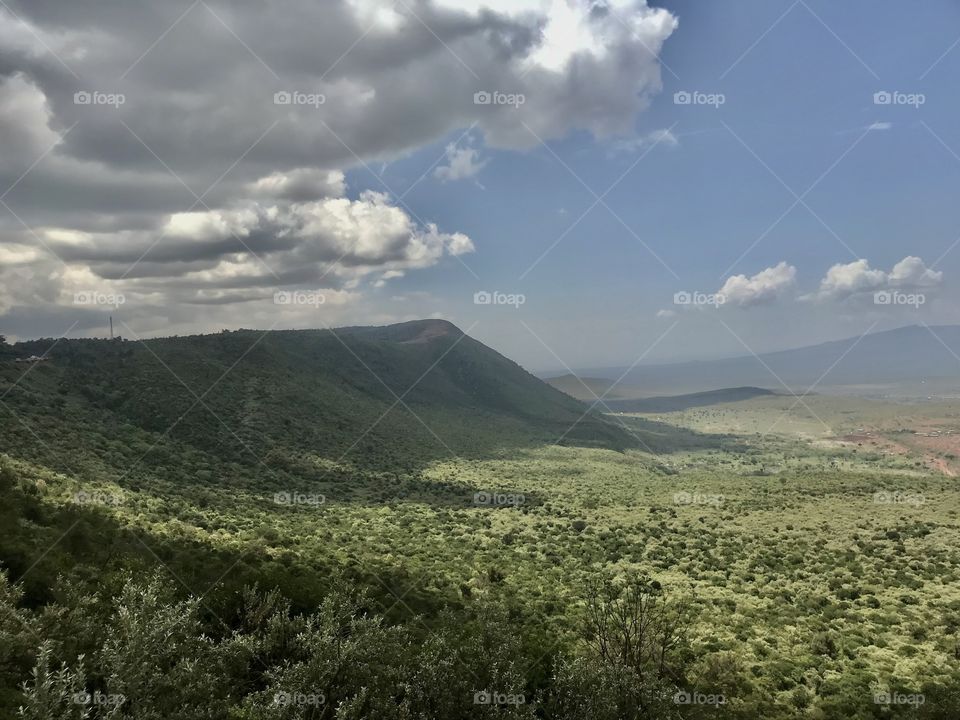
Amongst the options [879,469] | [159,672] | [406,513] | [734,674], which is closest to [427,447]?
[406,513]

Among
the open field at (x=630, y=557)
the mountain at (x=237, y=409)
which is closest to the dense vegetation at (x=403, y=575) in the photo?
the open field at (x=630, y=557)

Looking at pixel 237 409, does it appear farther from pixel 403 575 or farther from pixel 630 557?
pixel 630 557

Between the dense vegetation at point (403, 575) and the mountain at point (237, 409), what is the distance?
2.26 feet

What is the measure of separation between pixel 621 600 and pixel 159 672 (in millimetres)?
28658

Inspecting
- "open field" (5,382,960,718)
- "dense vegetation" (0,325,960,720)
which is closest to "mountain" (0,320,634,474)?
"dense vegetation" (0,325,960,720)

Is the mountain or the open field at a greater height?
the mountain

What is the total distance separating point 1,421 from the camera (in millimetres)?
46844

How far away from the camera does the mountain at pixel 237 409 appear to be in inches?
2201

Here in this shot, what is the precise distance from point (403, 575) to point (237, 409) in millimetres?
65042

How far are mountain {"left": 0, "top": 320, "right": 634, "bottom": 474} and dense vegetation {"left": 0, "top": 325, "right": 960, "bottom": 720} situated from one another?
69 cm

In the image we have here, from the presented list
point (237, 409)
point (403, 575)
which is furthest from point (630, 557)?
point (237, 409)

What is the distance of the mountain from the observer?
5591 cm

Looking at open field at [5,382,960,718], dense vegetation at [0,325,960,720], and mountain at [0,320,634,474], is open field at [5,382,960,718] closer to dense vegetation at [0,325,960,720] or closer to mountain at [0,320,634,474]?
dense vegetation at [0,325,960,720]

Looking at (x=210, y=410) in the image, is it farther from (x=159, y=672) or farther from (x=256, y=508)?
(x=159, y=672)
